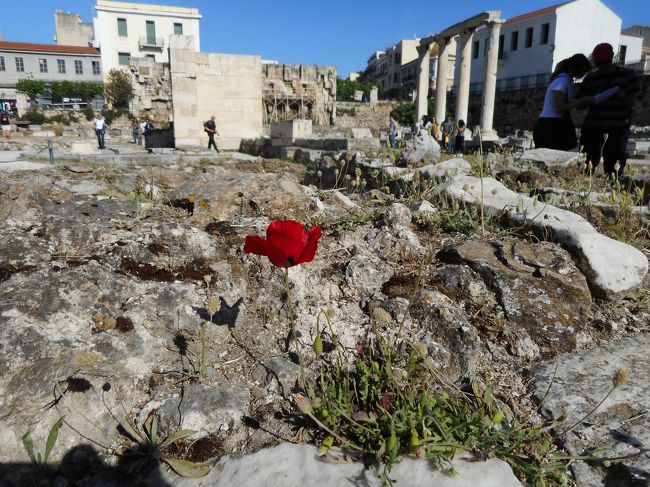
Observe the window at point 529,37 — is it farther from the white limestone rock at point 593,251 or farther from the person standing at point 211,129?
the white limestone rock at point 593,251

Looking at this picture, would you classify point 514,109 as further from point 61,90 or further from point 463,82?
point 61,90

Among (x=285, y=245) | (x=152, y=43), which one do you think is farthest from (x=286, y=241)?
(x=152, y=43)

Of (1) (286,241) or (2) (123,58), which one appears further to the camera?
(2) (123,58)

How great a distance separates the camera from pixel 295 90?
22.0 m

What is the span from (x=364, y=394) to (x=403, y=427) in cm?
19

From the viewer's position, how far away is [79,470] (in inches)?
52.5

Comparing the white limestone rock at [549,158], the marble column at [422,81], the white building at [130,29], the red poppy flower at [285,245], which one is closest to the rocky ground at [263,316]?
the red poppy flower at [285,245]

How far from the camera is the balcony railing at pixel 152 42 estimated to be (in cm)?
4412

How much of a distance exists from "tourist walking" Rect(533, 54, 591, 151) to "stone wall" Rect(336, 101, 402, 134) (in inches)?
1303

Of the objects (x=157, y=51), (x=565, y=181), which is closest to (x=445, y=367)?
(x=565, y=181)

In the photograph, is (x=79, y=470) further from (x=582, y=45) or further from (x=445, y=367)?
(x=582, y=45)

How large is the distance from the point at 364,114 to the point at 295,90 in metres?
18.7

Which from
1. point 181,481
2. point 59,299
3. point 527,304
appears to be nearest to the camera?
point 181,481

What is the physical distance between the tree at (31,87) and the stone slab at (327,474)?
4830cm
